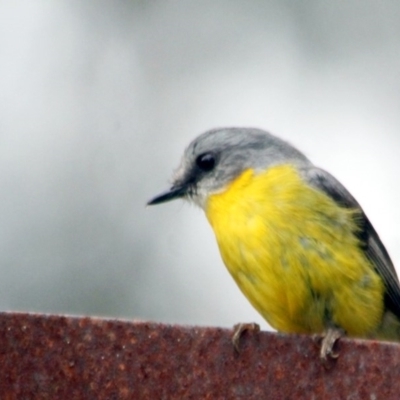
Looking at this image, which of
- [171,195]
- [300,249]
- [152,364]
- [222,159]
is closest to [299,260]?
[300,249]

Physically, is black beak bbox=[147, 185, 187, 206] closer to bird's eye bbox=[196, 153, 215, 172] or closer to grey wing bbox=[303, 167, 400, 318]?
bird's eye bbox=[196, 153, 215, 172]

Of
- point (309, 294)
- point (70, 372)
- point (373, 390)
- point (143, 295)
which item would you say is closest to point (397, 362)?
point (373, 390)

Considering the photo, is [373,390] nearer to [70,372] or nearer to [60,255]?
[70,372]

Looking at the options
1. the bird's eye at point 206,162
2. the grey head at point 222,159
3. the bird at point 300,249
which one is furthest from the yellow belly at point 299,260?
the bird's eye at point 206,162

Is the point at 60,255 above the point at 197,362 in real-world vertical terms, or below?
below

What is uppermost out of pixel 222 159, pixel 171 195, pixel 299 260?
pixel 222 159

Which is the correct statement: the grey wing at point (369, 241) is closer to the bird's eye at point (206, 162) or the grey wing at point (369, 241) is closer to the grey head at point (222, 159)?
the grey head at point (222, 159)

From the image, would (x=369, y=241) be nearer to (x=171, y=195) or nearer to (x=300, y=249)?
(x=300, y=249)
